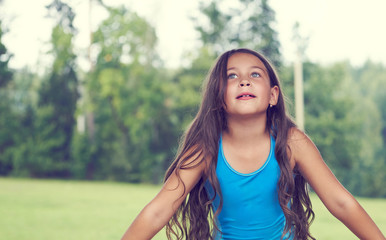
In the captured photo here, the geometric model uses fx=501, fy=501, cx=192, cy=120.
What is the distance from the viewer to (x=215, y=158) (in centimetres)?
264

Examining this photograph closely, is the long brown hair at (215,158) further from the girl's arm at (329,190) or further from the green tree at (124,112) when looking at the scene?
the green tree at (124,112)

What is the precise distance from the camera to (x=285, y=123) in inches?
108

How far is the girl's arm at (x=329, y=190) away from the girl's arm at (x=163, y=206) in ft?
1.72

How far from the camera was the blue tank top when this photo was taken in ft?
8.47

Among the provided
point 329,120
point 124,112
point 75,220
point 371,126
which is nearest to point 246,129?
point 75,220

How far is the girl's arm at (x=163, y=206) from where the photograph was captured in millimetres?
2420

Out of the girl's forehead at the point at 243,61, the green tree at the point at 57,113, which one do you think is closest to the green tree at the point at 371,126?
the green tree at the point at 57,113

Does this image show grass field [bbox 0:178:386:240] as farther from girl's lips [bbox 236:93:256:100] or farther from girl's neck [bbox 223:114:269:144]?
girl's lips [bbox 236:93:256:100]

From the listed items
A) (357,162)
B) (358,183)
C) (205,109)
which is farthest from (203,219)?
(357,162)

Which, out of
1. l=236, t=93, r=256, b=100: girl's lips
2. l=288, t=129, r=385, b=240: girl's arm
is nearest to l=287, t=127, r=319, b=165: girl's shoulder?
l=288, t=129, r=385, b=240: girl's arm

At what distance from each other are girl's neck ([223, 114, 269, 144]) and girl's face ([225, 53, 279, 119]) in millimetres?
53

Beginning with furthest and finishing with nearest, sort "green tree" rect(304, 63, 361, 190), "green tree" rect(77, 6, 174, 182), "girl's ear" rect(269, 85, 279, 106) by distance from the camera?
"green tree" rect(304, 63, 361, 190) → "green tree" rect(77, 6, 174, 182) → "girl's ear" rect(269, 85, 279, 106)

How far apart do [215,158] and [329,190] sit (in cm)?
60

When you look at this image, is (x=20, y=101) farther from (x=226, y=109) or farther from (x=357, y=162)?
(x=226, y=109)
